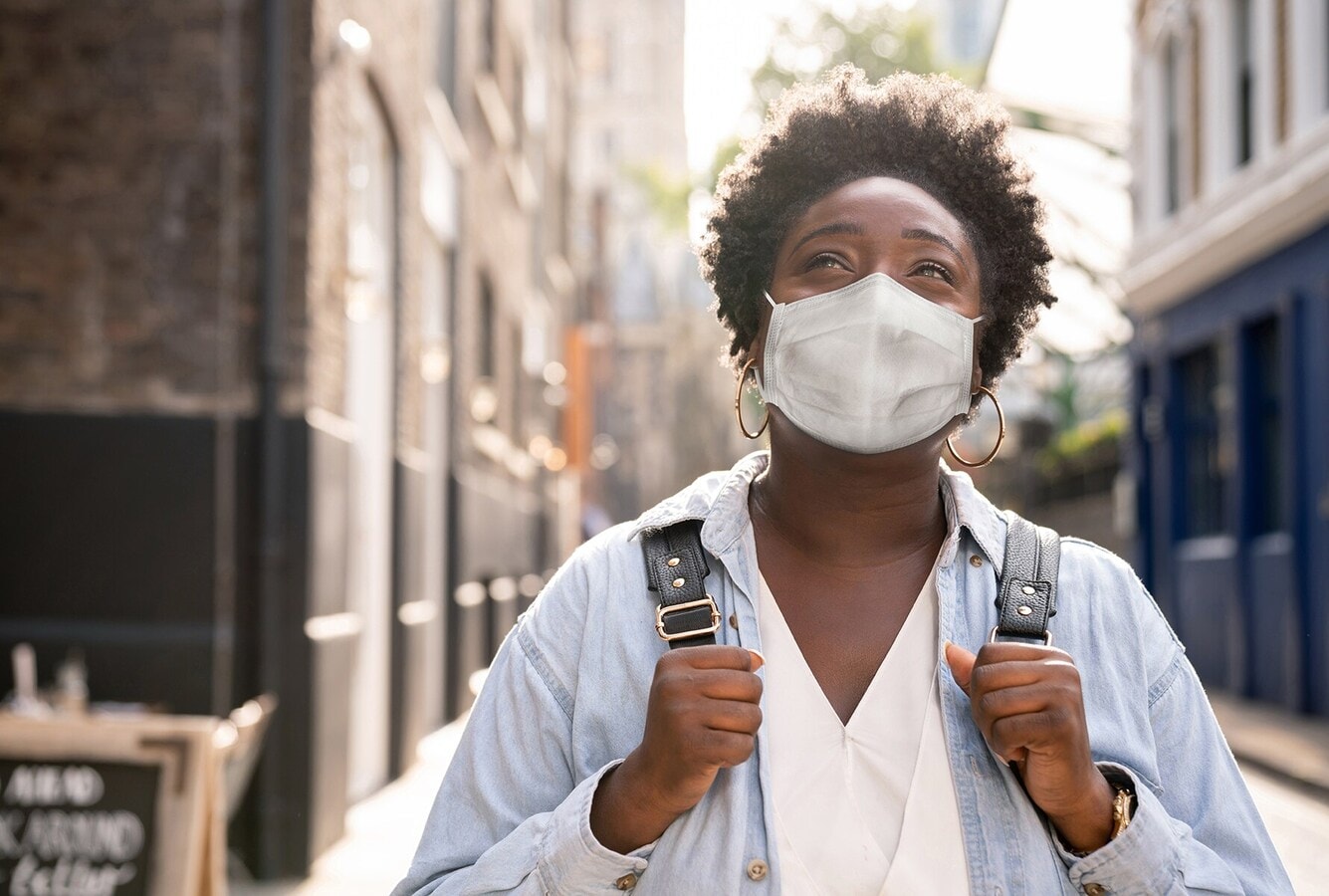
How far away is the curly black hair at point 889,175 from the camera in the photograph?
2.50 metres

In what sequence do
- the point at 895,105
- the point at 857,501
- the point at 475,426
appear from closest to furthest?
the point at 857,501, the point at 895,105, the point at 475,426

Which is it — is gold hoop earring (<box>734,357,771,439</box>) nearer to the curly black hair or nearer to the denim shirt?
the curly black hair

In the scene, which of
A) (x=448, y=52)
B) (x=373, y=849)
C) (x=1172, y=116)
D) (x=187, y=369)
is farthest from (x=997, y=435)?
(x=1172, y=116)

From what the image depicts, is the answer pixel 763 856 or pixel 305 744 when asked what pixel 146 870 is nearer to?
pixel 305 744

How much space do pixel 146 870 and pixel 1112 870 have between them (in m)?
3.54

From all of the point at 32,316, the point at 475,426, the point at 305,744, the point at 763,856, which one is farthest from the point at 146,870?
the point at 475,426

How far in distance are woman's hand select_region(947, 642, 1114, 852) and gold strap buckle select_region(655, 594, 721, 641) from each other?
1.12 ft

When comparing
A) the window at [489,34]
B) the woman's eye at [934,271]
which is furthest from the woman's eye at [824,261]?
the window at [489,34]

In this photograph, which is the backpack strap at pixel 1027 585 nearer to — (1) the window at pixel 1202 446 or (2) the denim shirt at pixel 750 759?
(2) the denim shirt at pixel 750 759

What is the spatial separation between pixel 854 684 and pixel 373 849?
5651 mm

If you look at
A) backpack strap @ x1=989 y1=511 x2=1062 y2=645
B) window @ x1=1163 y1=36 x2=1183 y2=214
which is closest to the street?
backpack strap @ x1=989 y1=511 x2=1062 y2=645

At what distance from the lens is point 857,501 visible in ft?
7.59

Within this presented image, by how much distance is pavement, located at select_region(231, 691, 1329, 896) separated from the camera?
6.69 meters

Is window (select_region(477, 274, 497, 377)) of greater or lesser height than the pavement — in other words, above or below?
above
